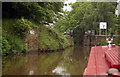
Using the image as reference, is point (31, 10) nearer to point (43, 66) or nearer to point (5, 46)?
point (5, 46)

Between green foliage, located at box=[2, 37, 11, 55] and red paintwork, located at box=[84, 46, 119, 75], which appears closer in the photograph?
red paintwork, located at box=[84, 46, 119, 75]

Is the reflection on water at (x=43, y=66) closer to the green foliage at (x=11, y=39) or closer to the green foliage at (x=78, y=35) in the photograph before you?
the green foliage at (x=11, y=39)

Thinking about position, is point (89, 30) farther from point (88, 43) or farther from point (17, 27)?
point (17, 27)

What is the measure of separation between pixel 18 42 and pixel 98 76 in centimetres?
723

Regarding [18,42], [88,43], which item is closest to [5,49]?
[18,42]

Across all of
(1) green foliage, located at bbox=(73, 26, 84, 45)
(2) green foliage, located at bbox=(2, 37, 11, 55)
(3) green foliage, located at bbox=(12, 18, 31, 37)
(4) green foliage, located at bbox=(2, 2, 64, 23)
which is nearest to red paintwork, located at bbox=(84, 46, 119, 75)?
(2) green foliage, located at bbox=(2, 37, 11, 55)

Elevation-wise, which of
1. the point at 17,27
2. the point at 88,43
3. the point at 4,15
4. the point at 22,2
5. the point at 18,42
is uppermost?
the point at 22,2

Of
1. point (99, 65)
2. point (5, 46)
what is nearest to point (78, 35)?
point (5, 46)

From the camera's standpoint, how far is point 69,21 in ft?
67.6

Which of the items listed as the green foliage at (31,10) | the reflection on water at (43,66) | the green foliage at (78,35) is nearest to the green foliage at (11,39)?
the green foliage at (31,10)

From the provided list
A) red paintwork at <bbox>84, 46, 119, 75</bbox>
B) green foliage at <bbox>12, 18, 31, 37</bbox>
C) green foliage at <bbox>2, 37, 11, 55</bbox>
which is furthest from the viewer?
green foliage at <bbox>12, 18, 31, 37</bbox>

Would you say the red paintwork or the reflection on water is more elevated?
the red paintwork

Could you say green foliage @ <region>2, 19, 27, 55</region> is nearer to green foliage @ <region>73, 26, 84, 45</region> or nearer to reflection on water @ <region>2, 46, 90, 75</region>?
reflection on water @ <region>2, 46, 90, 75</region>

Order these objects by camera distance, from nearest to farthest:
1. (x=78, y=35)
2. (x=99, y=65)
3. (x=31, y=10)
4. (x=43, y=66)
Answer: (x=99, y=65) < (x=43, y=66) < (x=31, y=10) < (x=78, y=35)
